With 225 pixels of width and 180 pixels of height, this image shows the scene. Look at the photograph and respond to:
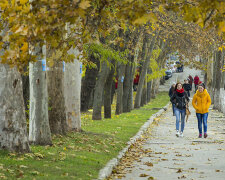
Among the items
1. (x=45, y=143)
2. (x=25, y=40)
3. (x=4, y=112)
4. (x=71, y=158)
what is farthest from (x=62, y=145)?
(x=25, y=40)

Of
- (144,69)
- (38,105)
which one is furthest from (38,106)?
(144,69)

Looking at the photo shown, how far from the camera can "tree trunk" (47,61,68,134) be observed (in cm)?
1507

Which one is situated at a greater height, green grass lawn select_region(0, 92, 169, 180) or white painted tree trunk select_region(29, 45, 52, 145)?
white painted tree trunk select_region(29, 45, 52, 145)

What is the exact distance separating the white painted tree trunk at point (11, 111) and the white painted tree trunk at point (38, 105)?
1.69 m

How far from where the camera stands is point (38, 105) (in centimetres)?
1264

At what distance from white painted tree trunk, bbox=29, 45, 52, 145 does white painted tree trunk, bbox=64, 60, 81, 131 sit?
3.94m

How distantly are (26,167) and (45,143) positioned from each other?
3353mm

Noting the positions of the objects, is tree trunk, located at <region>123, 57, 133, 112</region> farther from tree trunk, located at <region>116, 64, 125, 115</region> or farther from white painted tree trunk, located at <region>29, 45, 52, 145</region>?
white painted tree trunk, located at <region>29, 45, 52, 145</region>

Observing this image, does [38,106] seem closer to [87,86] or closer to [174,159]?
[174,159]

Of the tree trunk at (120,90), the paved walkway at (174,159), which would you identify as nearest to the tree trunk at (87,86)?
the tree trunk at (120,90)

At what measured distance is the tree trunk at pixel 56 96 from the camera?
1507 centimetres

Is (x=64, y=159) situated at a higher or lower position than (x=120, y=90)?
lower

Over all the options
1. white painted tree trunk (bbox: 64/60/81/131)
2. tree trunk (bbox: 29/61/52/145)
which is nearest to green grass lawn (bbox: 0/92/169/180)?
tree trunk (bbox: 29/61/52/145)

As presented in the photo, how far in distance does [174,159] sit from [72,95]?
16.0ft
